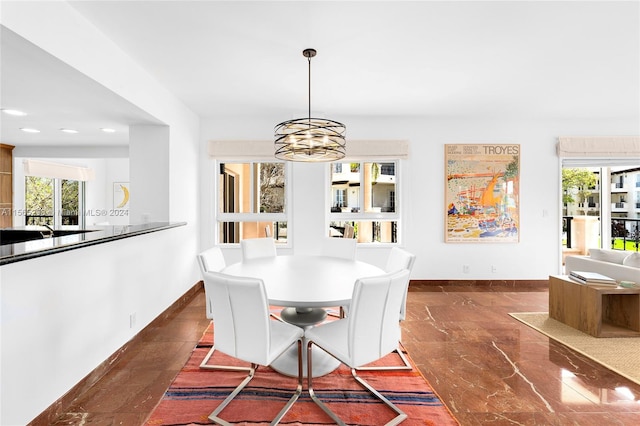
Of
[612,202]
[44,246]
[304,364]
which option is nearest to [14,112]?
[44,246]

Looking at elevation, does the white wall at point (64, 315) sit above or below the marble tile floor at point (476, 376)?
above

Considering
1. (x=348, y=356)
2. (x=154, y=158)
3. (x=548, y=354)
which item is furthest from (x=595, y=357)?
(x=154, y=158)

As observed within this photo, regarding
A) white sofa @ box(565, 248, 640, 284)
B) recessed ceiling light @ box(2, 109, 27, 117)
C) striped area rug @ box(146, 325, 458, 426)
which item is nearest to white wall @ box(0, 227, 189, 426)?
striped area rug @ box(146, 325, 458, 426)

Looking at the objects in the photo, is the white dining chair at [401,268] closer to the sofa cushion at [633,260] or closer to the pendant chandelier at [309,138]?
the pendant chandelier at [309,138]

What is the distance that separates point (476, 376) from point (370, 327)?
119 cm

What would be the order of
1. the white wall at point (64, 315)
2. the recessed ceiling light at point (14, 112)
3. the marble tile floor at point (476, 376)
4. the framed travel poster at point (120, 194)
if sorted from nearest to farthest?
1. the white wall at point (64, 315)
2. the marble tile floor at point (476, 376)
3. the recessed ceiling light at point (14, 112)
4. the framed travel poster at point (120, 194)

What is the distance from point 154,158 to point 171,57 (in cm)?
125

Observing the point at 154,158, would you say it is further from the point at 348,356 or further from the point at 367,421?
the point at 367,421

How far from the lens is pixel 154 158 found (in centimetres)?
348

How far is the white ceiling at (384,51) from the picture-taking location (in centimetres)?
205

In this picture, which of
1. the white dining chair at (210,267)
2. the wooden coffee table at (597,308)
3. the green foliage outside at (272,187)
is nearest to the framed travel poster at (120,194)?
the green foliage outside at (272,187)

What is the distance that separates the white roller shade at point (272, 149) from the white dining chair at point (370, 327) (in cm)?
290

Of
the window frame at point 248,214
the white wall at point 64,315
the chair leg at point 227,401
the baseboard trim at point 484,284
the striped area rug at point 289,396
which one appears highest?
the window frame at point 248,214

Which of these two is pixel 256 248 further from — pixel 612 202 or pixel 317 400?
pixel 612 202
